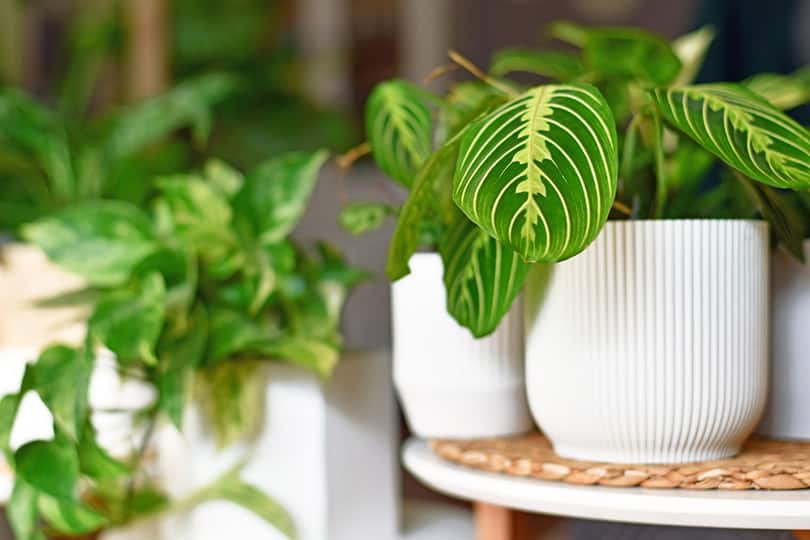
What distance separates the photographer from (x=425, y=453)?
34.3 inches

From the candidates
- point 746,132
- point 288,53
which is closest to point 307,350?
point 746,132

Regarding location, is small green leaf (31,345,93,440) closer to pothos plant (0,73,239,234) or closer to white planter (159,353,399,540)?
white planter (159,353,399,540)

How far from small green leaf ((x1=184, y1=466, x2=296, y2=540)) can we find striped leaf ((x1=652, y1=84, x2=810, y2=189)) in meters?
0.52

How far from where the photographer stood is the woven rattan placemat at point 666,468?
25.8 inches

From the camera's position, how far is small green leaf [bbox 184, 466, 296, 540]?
0.90m

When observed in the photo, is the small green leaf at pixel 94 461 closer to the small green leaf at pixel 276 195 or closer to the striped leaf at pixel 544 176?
the small green leaf at pixel 276 195

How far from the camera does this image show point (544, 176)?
0.54 metres

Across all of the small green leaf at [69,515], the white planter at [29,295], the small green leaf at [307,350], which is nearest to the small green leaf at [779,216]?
the small green leaf at [307,350]

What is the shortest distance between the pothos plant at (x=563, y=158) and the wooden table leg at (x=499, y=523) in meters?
0.18

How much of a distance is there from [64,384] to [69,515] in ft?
0.42

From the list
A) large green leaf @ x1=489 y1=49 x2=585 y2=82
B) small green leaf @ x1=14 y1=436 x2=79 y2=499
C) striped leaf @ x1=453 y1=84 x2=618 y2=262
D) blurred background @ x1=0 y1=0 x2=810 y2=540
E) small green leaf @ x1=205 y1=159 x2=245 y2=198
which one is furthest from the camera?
blurred background @ x1=0 y1=0 x2=810 y2=540

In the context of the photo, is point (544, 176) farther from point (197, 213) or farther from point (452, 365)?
point (197, 213)

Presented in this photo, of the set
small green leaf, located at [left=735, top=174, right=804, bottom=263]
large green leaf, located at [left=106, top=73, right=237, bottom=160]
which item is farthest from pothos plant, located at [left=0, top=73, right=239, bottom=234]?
small green leaf, located at [left=735, top=174, right=804, bottom=263]

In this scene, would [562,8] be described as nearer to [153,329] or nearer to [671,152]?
[671,152]
